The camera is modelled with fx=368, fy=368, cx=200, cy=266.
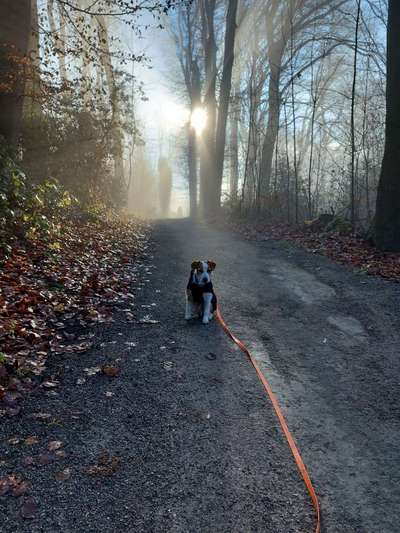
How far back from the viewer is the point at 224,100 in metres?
20.7

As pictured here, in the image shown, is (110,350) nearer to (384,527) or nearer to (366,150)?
(384,527)

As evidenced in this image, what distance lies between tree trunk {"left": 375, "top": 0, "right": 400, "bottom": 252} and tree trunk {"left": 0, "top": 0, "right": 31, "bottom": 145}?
29.0ft

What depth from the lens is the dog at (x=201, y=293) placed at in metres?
5.59

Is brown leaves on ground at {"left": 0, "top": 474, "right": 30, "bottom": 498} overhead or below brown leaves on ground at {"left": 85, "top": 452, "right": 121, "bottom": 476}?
below

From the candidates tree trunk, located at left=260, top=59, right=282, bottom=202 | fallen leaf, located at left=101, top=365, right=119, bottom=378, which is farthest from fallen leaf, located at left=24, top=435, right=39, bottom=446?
tree trunk, located at left=260, top=59, right=282, bottom=202

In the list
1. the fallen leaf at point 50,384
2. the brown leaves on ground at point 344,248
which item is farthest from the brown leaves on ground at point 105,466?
the brown leaves on ground at point 344,248

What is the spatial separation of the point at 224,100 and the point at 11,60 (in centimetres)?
1440

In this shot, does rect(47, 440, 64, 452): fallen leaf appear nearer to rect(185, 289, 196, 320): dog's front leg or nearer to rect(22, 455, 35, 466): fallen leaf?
rect(22, 455, 35, 466): fallen leaf

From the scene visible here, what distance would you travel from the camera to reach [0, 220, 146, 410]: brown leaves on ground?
4152 mm

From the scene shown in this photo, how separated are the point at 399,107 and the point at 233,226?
9688 mm

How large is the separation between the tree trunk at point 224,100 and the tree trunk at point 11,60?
13.0 metres

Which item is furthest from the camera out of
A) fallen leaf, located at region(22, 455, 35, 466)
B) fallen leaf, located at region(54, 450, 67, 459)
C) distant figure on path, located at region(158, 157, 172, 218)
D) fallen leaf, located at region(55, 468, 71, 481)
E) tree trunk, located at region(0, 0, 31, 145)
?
distant figure on path, located at region(158, 157, 172, 218)

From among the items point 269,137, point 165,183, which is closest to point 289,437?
point 269,137

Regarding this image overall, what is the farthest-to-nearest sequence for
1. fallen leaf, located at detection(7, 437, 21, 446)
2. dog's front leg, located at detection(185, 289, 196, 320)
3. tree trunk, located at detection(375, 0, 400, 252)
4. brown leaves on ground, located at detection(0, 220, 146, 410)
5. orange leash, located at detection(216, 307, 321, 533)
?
tree trunk, located at detection(375, 0, 400, 252), dog's front leg, located at detection(185, 289, 196, 320), brown leaves on ground, located at detection(0, 220, 146, 410), fallen leaf, located at detection(7, 437, 21, 446), orange leash, located at detection(216, 307, 321, 533)
